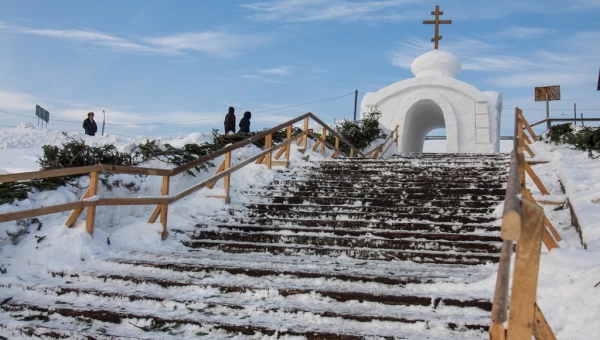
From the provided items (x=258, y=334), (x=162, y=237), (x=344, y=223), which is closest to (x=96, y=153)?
(x=162, y=237)

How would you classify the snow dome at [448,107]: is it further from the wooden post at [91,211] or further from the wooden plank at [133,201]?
the wooden post at [91,211]

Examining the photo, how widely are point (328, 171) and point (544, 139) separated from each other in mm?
7343

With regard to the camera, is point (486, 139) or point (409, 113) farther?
point (409, 113)

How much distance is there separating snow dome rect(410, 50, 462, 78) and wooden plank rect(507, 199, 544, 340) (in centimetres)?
1895

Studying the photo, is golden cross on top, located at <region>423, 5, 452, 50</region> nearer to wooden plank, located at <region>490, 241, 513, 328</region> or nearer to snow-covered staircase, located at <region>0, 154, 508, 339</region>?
snow-covered staircase, located at <region>0, 154, 508, 339</region>

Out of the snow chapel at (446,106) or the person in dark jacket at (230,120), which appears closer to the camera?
the person in dark jacket at (230,120)

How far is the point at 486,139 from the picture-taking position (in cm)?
1814

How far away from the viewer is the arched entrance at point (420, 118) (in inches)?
725

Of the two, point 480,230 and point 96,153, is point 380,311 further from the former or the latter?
point 96,153

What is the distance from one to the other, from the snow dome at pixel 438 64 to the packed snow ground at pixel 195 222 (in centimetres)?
1113

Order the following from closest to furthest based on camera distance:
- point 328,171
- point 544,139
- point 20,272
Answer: point 20,272
point 328,171
point 544,139

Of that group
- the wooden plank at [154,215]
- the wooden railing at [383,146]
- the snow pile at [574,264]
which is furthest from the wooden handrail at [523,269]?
the wooden railing at [383,146]

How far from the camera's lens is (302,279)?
478cm

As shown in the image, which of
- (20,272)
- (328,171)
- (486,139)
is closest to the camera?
(20,272)
